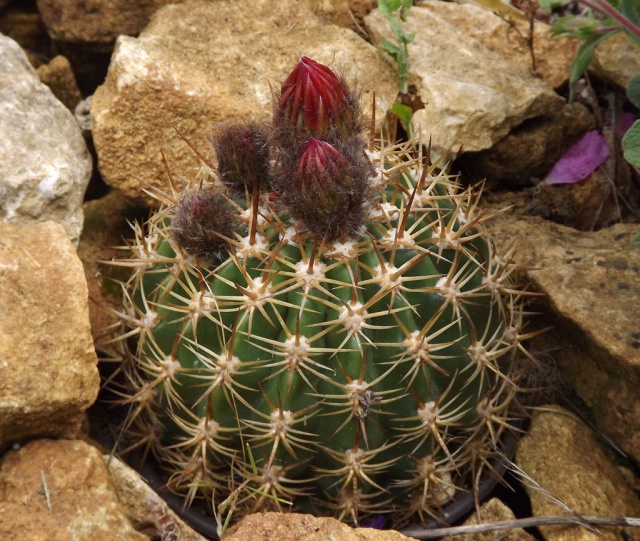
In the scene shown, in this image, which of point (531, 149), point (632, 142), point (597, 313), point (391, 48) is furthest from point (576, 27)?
point (597, 313)

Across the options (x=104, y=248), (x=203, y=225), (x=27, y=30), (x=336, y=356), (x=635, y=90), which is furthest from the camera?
(x=27, y=30)

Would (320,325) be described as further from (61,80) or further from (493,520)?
(61,80)

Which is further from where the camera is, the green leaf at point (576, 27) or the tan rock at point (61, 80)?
the tan rock at point (61, 80)

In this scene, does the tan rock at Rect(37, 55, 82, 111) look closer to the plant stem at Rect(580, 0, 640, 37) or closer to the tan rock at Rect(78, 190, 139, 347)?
the tan rock at Rect(78, 190, 139, 347)

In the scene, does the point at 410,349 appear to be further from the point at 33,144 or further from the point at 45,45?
the point at 45,45

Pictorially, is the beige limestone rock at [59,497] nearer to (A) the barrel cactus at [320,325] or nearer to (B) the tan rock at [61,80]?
(A) the barrel cactus at [320,325]

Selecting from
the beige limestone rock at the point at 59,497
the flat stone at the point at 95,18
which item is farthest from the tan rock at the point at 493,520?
the flat stone at the point at 95,18

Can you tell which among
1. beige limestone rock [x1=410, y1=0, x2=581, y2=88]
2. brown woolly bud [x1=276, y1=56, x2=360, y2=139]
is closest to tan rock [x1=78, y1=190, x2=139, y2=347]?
brown woolly bud [x1=276, y1=56, x2=360, y2=139]

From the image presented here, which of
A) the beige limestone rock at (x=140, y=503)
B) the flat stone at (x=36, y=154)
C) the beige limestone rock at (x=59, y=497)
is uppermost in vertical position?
the flat stone at (x=36, y=154)
